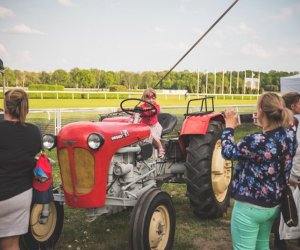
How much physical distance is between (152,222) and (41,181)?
1.13m

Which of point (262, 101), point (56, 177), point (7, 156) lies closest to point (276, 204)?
point (262, 101)

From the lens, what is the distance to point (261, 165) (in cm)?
262

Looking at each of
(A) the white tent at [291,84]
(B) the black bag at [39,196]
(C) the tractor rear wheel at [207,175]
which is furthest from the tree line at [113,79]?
(B) the black bag at [39,196]

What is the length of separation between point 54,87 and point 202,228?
50.1 metres

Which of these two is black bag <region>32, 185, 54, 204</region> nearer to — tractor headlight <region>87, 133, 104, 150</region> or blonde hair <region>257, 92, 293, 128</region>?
tractor headlight <region>87, 133, 104, 150</region>

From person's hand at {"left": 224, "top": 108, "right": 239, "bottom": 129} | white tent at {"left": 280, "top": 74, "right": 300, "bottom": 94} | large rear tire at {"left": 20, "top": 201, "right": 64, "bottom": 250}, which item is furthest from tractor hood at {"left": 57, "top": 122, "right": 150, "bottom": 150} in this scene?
white tent at {"left": 280, "top": 74, "right": 300, "bottom": 94}

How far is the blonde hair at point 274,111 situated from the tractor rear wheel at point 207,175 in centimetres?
219

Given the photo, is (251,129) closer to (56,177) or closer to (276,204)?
(56,177)

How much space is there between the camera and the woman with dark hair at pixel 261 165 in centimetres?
258

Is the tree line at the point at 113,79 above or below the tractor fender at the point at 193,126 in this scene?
above

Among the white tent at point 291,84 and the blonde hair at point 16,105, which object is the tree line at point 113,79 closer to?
the white tent at point 291,84

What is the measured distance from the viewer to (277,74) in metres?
88.9

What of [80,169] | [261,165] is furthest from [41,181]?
[261,165]

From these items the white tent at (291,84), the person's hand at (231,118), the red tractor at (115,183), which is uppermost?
the white tent at (291,84)
